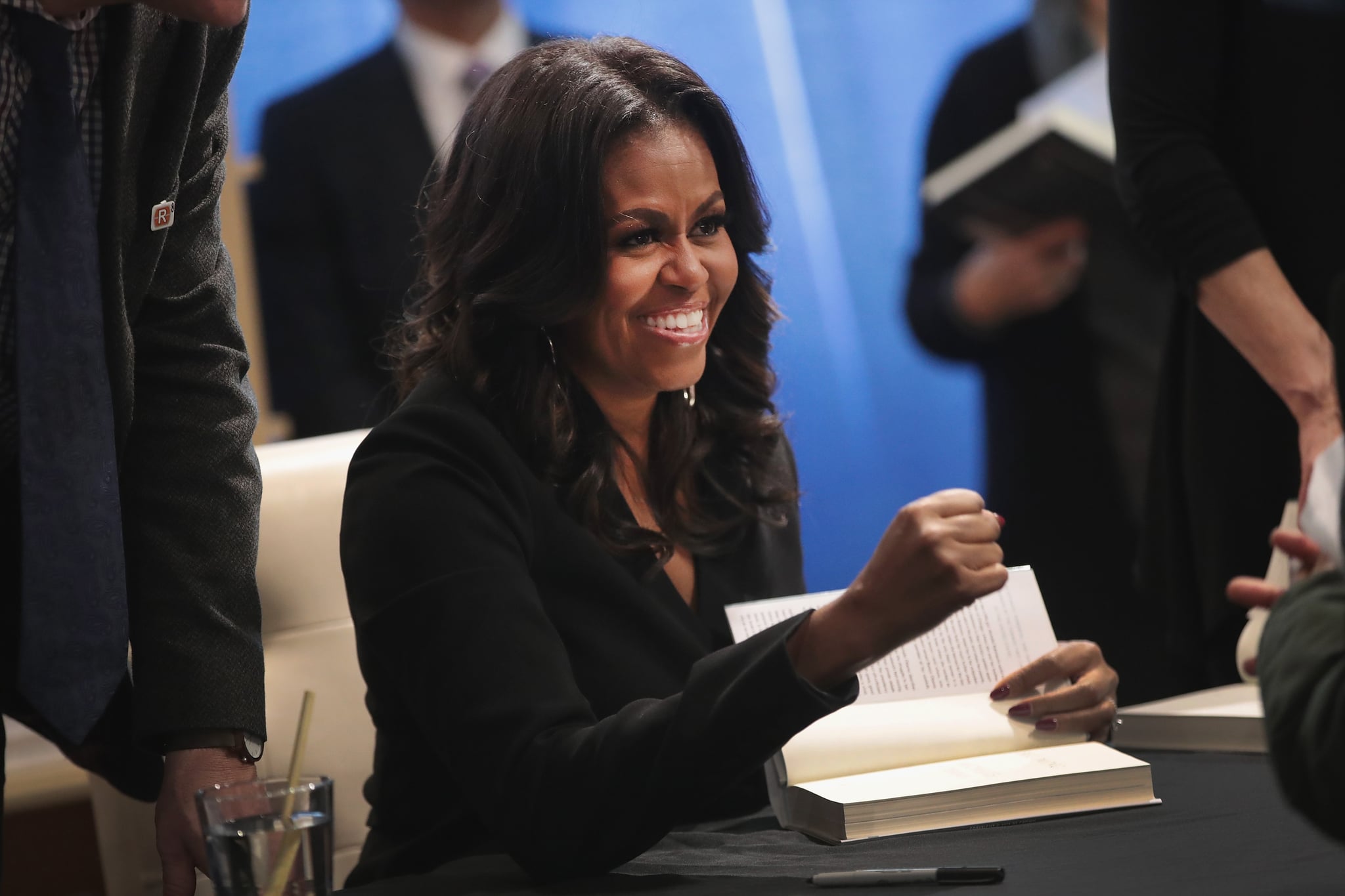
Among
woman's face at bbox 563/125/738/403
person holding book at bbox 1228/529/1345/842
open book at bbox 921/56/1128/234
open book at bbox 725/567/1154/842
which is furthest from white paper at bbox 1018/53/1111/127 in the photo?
person holding book at bbox 1228/529/1345/842

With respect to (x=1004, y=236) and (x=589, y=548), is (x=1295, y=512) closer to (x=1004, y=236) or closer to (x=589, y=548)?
(x=589, y=548)

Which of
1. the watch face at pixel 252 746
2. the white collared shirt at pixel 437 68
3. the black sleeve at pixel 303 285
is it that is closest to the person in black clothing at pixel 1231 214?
the watch face at pixel 252 746

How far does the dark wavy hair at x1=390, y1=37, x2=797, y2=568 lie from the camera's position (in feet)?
4.99

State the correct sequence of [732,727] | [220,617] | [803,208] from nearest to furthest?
[732,727] → [220,617] → [803,208]

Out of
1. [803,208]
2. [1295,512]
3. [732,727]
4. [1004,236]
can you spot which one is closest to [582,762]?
[732,727]

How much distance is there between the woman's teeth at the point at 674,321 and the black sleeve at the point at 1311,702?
32.7 inches

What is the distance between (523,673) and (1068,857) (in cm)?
47

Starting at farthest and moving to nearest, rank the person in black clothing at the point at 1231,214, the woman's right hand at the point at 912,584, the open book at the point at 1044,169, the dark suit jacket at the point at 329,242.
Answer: the dark suit jacket at the point at 329,242
the open book at the point at 1044,169
the person in black clothing at the point at 1231,214
the woman's right hand at the point at 912,584

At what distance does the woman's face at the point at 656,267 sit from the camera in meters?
1.55

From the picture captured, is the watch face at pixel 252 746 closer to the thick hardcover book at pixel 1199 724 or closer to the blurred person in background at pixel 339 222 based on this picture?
the thick hardcover book at pixel 1199 724

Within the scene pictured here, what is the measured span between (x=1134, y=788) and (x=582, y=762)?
0.45 metres

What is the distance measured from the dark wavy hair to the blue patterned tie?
0.40 metres

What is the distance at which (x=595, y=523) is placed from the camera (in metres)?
1.52

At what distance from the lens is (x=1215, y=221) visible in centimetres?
177
